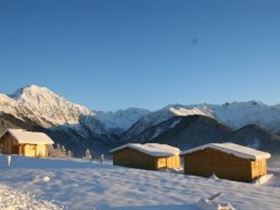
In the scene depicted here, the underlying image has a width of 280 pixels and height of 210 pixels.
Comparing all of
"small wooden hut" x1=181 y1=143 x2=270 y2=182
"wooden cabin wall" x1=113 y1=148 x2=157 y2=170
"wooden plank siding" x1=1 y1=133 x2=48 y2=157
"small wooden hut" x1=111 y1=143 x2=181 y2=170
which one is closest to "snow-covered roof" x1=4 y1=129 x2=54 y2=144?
"wooden plank siding" x1=1 y1=133 x2=48 y2=157

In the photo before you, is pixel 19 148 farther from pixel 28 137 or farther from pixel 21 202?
pixel 21 202

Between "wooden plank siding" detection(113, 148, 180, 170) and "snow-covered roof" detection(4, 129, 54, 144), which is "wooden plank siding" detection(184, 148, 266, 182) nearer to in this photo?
"wooden plank siding" detection(113, 148, 180, 170)

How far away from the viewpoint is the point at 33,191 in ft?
106

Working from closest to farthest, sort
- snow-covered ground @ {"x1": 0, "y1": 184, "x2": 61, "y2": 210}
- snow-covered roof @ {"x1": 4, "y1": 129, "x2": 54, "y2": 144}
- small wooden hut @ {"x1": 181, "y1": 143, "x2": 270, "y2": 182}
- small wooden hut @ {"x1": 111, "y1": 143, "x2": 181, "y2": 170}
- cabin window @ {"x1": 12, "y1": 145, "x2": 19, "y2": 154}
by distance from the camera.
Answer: snow-covered ground @ {"x1": 0, "y1": 184, "x2": 61, "y2": 210} < small wooden hut @ {"x1": 181, "y1": 143, "x2": 270, "y2": 182} < small wooden hut @ {"x1": 111, "y1": 143, "x2": 181, "y2": 170} < snow-covered roof @ {"x1": 4, "y1": 129, "x2": 54, "y2": 144} < cabin window @ {"x1": 12, "y1": 145, "x2": 19, "y2": 154}

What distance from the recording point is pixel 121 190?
3281cm

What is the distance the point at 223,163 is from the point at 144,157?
12.1 m

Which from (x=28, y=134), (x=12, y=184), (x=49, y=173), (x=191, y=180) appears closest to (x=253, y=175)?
(x=191, y=180)

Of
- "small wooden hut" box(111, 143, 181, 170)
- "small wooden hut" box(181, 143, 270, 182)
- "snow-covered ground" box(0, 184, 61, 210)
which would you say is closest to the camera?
"snow-covered ground" box(0, 184, 61, 210)

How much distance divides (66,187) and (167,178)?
7.94 metres

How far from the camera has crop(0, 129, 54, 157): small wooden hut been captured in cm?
7419

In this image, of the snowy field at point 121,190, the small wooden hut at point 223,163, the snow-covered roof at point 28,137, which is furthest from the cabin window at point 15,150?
the snowy field at point 121,190

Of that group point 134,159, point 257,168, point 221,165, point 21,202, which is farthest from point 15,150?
point 21,202

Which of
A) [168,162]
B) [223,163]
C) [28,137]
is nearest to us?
[223,163]

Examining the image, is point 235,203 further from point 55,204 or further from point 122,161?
point 122,161
